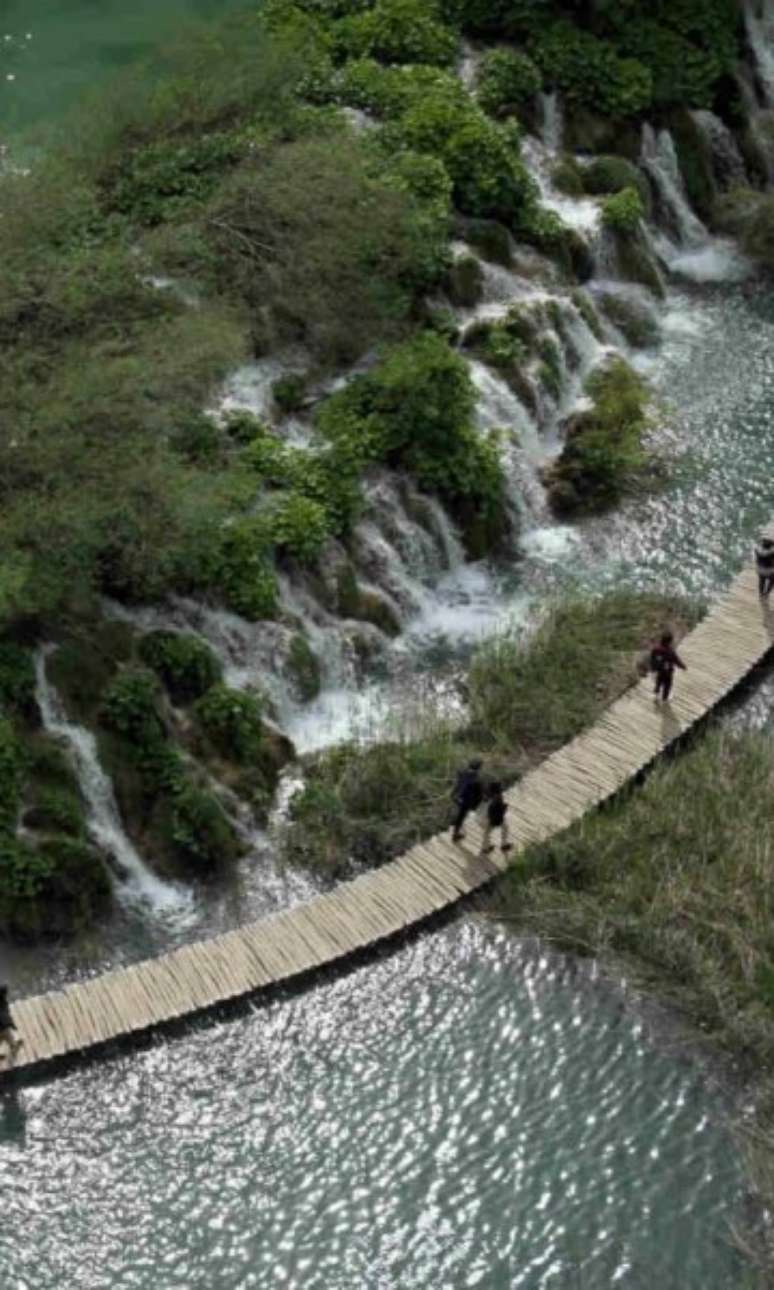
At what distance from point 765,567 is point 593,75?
1554cm

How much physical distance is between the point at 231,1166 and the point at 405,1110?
7.27 ft

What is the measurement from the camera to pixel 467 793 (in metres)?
25.4

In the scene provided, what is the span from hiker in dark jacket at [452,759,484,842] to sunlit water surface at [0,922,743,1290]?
2134mm

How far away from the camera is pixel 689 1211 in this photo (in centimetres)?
2145

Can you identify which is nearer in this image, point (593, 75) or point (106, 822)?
point (106, 822)

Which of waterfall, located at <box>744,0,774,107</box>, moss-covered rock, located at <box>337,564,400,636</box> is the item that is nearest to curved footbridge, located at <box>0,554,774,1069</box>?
moss-covered rock, located at <box>337,564,400,636</box>

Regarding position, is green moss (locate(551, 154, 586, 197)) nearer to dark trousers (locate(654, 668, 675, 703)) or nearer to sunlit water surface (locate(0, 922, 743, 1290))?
dark trousers (locate(654, 668, 675, 703))

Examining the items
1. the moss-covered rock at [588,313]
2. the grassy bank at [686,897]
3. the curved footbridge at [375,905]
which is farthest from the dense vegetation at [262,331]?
the grassy bank at [686,897]

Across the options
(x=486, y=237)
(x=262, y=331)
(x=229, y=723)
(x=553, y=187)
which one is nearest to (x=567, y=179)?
(x=553, y=187)

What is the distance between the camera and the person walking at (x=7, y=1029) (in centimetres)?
2277

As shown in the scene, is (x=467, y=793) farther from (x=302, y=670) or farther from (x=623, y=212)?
(x=623, y=212)

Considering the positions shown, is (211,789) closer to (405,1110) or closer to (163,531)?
(163,531)

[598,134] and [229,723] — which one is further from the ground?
[598,134]

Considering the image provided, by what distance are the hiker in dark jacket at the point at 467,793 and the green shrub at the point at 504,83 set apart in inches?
760
